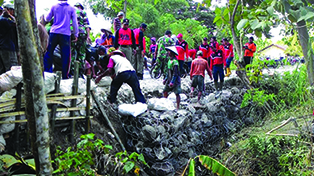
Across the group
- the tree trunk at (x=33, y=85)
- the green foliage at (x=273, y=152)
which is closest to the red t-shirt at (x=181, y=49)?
the green foliage at (x=273, y=152)

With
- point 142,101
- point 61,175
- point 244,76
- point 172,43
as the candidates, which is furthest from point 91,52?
point 244,76

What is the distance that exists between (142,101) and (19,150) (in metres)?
3.05

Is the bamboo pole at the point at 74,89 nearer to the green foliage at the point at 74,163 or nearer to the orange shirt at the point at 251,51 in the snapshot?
the green foliage at the point at 74,163

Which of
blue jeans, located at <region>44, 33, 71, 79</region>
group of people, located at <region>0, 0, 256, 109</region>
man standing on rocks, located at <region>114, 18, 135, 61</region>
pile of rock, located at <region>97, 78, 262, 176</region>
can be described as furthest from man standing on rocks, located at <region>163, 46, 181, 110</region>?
blue jeans, located at <region>44, 33, 71, 79</region>

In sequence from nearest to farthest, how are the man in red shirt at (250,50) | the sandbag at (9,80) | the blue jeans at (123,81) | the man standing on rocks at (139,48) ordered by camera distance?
the sandbag at (9,80) → the blue jeans at (123,81) → the man standing on rocks at (139,48) → the man in red shirt at (250,50)

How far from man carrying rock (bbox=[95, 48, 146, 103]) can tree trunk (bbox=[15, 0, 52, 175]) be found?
11.2ft

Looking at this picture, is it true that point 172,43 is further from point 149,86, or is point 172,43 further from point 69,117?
point 69,117

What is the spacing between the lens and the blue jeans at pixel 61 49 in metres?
5.68

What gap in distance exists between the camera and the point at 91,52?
280 inches

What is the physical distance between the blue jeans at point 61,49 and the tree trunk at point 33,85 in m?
2.61

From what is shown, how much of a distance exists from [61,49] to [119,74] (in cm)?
124

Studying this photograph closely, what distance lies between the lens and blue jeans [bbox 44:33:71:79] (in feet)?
18.6

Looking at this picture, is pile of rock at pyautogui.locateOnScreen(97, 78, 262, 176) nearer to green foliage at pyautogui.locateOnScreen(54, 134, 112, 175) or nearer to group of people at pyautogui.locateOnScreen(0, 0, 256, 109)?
group of people at pyautogui.locateOnScreen(0, 0, 256, 109)

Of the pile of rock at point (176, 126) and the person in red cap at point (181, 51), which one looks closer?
the pile of rock at point (176, 126)
